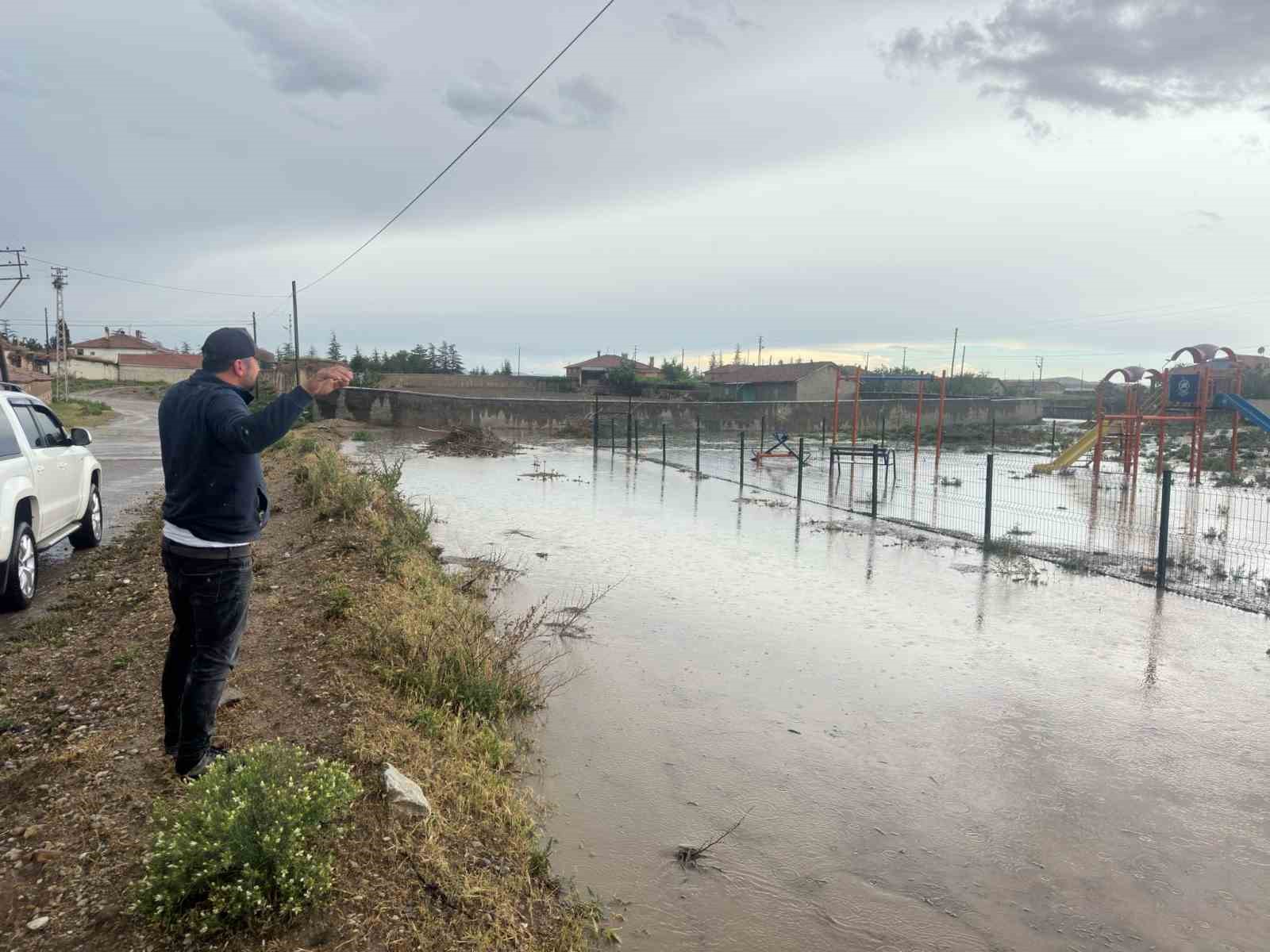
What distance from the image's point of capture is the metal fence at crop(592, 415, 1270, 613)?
10.2m

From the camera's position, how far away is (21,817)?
140 inches

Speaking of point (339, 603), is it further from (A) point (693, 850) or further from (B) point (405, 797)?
(A) point (693, 850)

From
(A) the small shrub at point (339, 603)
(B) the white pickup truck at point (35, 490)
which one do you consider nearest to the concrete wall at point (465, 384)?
(B) the white pickup truck at point (35, 490)

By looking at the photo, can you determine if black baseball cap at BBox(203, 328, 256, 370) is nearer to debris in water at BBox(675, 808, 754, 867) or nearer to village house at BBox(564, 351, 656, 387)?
debris in water at BBox(675, 808, 754, 867)

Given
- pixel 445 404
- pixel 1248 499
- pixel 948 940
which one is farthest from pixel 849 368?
pixel 948 940

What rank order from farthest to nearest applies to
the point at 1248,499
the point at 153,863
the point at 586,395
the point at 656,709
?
the point at 586,395
the point at 1248,499
the point at 656,709
the point at 153,863

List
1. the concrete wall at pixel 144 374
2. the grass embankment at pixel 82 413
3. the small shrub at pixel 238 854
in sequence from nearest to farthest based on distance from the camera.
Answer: the small shrub at pixel 238 854 → the grass embankment at pixel 82 413 → the concrete wall at pixel 144 374

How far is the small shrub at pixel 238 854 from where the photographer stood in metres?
2.83

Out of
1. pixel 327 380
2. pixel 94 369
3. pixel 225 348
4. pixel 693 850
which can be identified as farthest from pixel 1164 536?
pixel 94 369

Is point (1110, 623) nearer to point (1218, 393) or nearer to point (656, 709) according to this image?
point (656, 709)

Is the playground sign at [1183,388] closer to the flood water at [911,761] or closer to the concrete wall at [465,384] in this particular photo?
the flood water at [911,761]

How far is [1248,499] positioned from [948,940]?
670 inches

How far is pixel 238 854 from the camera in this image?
2.88m

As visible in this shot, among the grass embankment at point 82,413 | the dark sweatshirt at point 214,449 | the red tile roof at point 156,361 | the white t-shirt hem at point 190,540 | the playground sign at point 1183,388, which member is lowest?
the grass embankment at point 82,413
